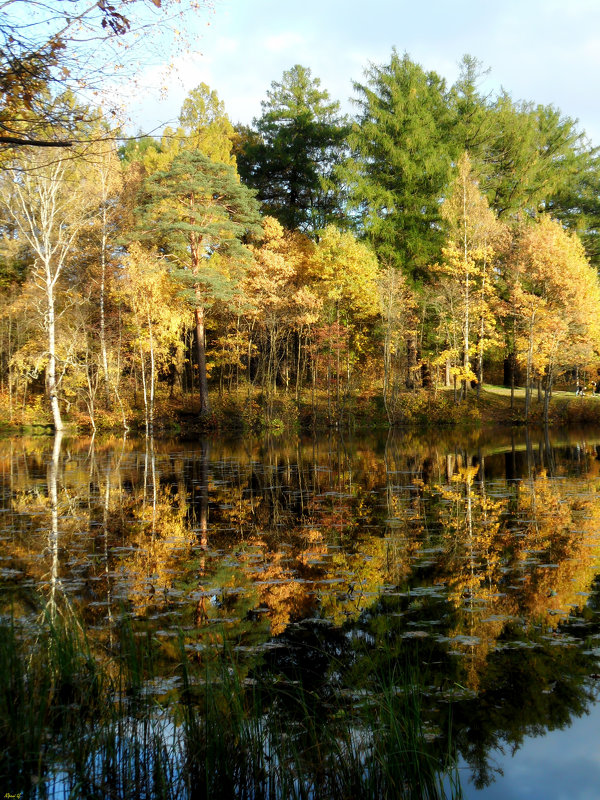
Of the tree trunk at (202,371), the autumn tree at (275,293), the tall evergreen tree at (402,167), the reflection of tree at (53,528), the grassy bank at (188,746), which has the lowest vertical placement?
the reflection of tree at (53,528)

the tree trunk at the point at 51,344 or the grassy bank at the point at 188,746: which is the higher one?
the tree trunk at the point at 51,344

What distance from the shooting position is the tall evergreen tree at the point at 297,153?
38.8 m

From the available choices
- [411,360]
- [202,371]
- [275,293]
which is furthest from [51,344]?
[411,360]

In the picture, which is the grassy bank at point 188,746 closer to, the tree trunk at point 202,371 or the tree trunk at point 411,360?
the tree trunk at point 202,371

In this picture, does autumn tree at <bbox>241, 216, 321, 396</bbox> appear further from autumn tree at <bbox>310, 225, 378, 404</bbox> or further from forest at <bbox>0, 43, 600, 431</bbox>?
autumn tree at <bbox>310, 225, 378, 404</bbox>

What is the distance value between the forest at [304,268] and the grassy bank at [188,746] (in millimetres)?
23166

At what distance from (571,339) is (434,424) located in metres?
8.33

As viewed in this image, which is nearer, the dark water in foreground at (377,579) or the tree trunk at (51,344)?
the dark water in foreground at (377,579)

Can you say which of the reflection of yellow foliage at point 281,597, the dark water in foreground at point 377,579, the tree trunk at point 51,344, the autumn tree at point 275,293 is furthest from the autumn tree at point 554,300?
the reflection of yellow foliage at point 281,597

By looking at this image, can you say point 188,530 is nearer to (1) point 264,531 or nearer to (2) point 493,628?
(1) point 264,531

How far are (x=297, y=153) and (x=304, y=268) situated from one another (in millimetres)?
8848

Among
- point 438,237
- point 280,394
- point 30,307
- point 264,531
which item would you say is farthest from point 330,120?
point 264,531

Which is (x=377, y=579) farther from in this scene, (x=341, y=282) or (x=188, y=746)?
(x=341, y=282)

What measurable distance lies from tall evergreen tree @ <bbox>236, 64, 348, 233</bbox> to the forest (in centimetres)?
13
